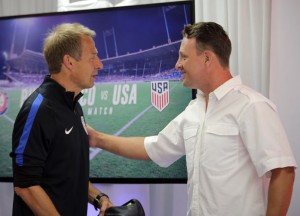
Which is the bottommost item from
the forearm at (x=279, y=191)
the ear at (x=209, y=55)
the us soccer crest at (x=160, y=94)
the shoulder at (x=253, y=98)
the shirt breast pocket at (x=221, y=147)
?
the forearm at (x=279, y=191)

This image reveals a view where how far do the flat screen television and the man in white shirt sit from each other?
1.59 ft

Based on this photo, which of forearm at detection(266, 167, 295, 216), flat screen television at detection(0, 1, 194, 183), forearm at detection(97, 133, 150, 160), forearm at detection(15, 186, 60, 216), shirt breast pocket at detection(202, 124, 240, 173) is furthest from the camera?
flat screen television at detection(0, 1, 194, 183)

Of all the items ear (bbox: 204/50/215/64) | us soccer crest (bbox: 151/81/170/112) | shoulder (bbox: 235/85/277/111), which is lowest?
us soccer crest (bbox: 151/81/170/112)

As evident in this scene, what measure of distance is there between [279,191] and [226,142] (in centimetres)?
35

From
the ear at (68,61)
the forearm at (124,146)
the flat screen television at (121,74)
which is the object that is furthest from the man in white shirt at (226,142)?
the ear at (68,61)

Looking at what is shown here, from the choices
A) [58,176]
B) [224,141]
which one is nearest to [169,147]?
[224,141]

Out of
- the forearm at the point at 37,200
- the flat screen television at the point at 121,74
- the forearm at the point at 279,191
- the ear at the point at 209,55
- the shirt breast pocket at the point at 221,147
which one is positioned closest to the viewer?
the forearm at the point at 37,200

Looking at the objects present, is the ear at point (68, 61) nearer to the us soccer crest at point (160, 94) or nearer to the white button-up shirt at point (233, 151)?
the white button-up shirt at point (233, 151)

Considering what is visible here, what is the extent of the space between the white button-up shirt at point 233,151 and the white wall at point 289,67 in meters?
0.79

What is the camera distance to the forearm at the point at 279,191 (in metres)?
1.86

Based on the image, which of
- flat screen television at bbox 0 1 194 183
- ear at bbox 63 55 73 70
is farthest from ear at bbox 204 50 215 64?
ear at bbox 63 55 73 70

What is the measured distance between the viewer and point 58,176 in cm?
182

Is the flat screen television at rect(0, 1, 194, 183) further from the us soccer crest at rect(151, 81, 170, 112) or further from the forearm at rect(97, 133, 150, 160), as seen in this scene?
the forearm at rect(97, 133, 150, 160)

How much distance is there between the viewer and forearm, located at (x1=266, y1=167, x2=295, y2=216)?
6.11 feet
